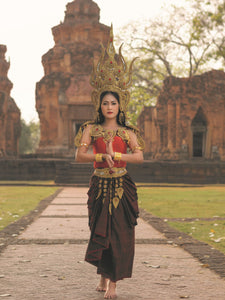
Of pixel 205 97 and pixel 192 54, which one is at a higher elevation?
pixel 192 54

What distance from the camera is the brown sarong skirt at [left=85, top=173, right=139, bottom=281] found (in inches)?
128

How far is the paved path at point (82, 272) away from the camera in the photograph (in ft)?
10.4

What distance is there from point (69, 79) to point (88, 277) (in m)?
A: 23.4

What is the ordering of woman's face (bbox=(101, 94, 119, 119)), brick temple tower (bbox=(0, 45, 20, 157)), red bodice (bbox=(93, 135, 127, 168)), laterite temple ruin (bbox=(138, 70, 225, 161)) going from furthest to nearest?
brick temple tower (bbox=(0, 45, 20, 157)) < laterite temple ruin (bbox=(138, 70, 225, 161)) < woman's face (bbox=(101, 94, 119, 119)) < red bodice (bbox=(93, 135, 127, 168))

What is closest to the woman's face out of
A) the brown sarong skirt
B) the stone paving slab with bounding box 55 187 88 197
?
the brown sarong skirt

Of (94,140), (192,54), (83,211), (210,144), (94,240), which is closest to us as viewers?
(94,240)

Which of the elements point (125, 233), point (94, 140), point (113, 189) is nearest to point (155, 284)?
point (125, 233)

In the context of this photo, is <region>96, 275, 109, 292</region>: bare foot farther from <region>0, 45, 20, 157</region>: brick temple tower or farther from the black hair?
<region>0, 45, 20, 157</region>: brick temple tower

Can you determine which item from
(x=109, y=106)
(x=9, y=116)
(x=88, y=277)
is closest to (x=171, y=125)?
(x=9, y=116)

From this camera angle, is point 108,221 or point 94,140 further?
point 94,140

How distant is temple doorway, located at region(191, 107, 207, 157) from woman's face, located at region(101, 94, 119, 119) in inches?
862

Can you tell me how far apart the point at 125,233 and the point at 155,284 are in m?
0.51

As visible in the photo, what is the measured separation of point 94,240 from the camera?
3.30 m

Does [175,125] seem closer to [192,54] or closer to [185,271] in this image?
[192,54]
